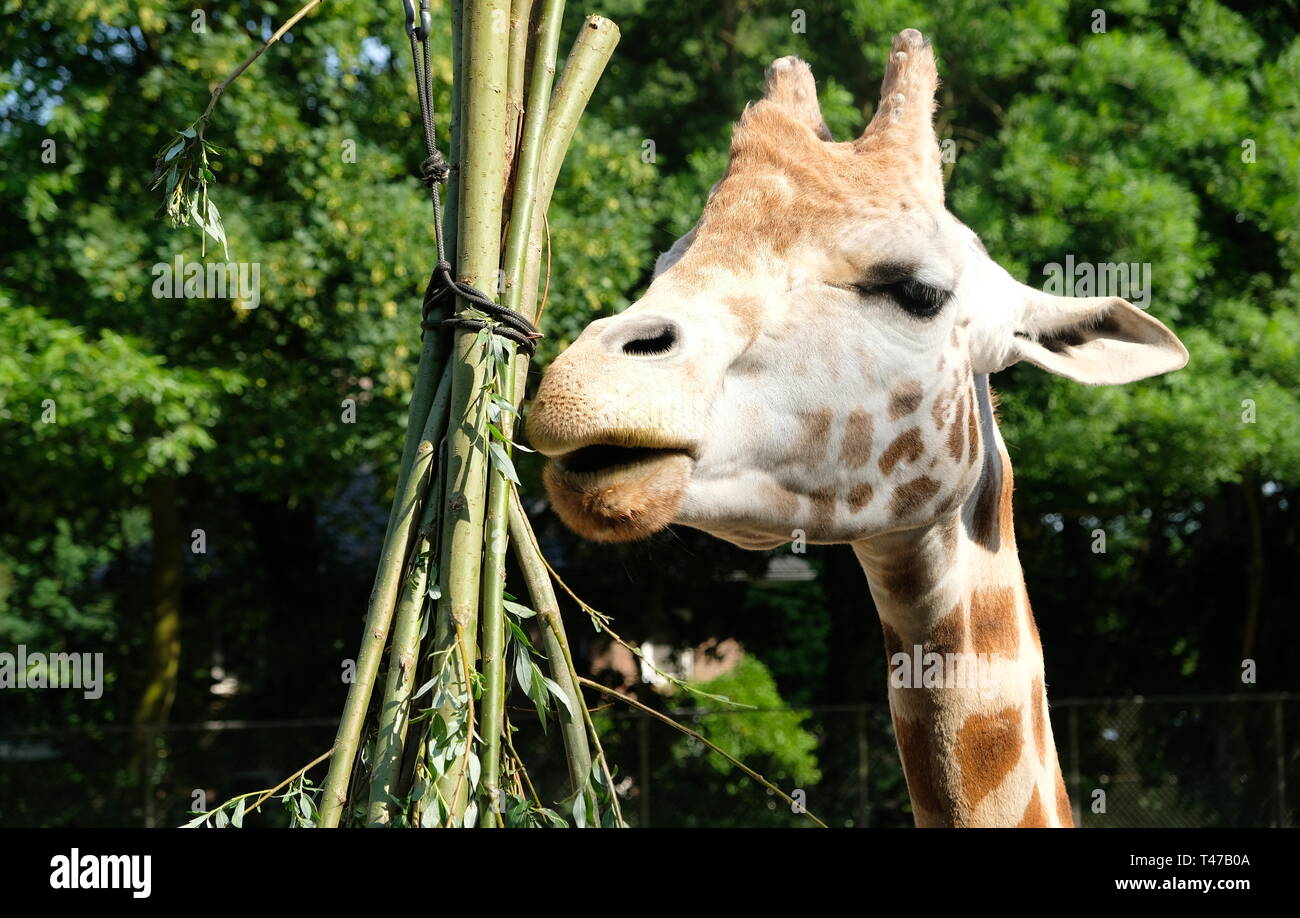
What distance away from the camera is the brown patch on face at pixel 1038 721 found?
220 cm

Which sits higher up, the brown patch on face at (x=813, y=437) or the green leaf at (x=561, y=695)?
the brown patch on face at (x=813, y=437)

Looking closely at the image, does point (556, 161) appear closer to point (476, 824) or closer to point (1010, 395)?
point (476, 824)

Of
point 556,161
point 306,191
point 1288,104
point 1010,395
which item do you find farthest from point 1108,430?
point 556,161

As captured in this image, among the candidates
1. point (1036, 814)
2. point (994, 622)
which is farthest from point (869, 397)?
point (1036, 814)

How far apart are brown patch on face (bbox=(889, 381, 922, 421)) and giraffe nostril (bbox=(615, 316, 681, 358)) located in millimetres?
422

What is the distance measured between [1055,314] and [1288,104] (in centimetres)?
753

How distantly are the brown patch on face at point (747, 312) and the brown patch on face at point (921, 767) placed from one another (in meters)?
0.81

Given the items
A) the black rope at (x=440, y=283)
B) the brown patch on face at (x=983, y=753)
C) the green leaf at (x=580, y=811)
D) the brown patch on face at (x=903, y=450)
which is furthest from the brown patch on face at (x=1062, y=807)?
the black rope at (x=440, y=283)

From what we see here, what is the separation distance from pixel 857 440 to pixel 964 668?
1.74 feet

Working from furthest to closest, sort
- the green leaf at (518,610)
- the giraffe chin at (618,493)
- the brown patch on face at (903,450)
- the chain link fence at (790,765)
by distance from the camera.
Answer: the chain link fence at (790,765) < the brown patch on face at (903,450) < the green leaf at (518,610) < the giraffe chin at (618,493)

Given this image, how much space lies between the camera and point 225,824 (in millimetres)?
1675

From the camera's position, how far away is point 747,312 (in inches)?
67.3

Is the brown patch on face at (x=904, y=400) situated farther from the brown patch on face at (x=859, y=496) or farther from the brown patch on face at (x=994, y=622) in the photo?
the brown patch on face at (x=994, y=622)

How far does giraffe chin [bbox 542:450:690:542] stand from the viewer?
1537 millimetres
